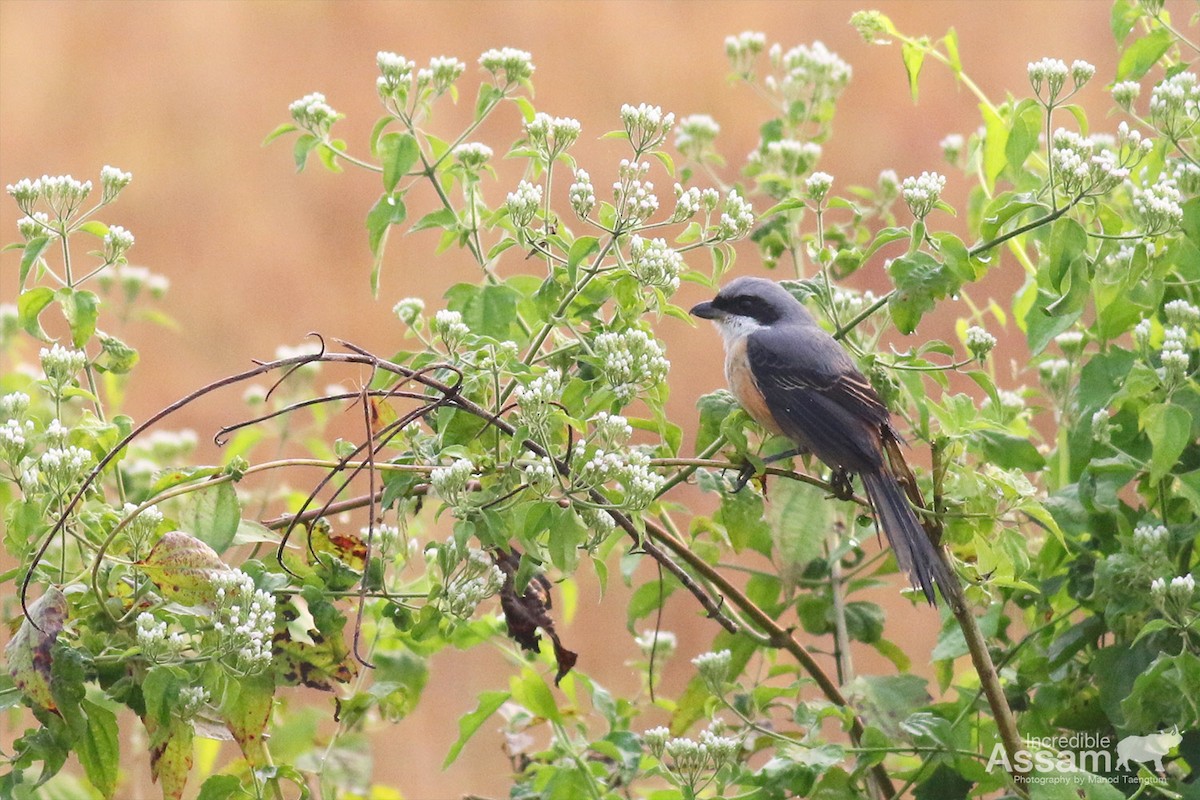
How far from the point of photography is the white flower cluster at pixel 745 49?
120 inches

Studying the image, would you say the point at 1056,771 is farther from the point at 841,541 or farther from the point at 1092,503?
the point at 841,541

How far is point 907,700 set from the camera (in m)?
2.22

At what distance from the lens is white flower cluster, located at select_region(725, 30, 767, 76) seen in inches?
120

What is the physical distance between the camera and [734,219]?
2.02 metres

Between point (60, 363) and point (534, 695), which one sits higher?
point (60, 363)

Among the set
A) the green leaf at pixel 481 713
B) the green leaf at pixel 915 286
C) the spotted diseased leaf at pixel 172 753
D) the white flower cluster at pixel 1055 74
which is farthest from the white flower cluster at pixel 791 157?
the spotted diseased leaf at pixel 172 753

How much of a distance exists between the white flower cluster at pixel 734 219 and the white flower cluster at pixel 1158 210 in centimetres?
60

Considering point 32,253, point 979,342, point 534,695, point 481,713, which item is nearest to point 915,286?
point 979,342

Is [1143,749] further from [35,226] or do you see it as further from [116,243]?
[35,226]

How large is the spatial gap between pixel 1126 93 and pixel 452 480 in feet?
4.65

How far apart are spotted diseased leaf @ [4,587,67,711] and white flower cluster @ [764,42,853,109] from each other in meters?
1.92

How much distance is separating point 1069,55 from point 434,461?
4.64 meters

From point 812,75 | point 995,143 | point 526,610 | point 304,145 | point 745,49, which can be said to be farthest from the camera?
point 745,49

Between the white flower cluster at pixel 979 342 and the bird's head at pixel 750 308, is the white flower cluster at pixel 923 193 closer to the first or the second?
the white flower cluster at pixel 979 342
